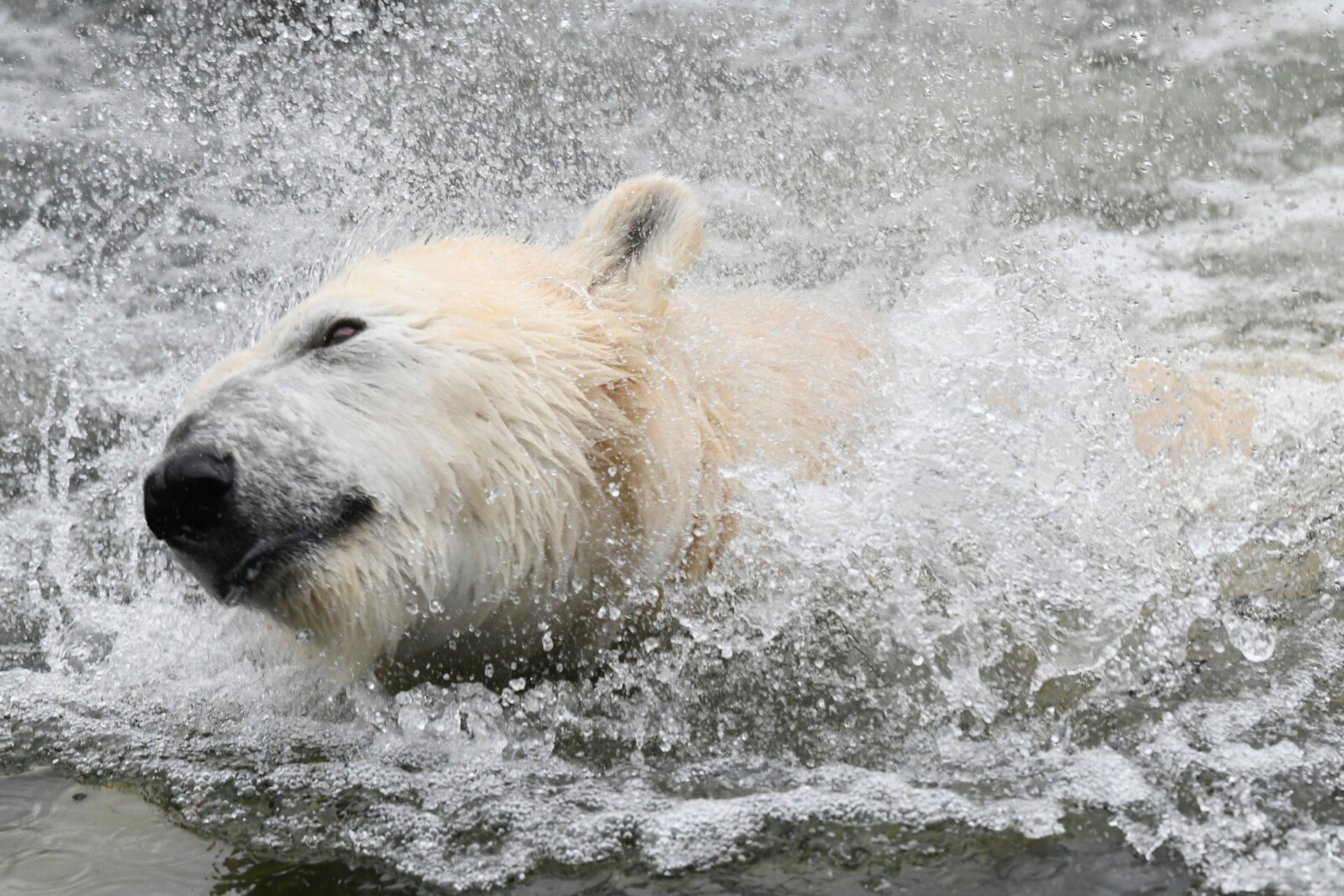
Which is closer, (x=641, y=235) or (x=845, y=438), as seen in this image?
(x=641, y=235)

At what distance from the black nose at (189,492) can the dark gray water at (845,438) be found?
17.1 inches

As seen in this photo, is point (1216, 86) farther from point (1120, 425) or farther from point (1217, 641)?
point (1217, 641)

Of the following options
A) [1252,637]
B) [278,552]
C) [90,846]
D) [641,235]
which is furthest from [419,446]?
[1252,637]

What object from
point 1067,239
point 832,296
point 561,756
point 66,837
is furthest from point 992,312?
point 1067,239

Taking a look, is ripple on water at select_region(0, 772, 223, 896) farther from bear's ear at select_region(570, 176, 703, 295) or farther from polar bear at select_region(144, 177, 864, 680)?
bear's ear at select_region(570, 176, 703, 295)

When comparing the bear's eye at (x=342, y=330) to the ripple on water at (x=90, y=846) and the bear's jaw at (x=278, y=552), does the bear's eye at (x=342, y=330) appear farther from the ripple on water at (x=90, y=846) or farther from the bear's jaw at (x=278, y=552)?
the ripple on water at (x=90, y=846)

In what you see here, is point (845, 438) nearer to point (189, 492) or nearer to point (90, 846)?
point (189, 492)

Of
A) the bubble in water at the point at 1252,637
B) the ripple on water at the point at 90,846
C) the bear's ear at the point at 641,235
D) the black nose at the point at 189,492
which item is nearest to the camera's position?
the ripple on water at the point at 90,846

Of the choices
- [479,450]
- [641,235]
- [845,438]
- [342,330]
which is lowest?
[845,438]

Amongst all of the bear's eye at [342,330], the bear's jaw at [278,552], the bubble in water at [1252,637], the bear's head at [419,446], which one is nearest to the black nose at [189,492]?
the bear's head at [419,446]

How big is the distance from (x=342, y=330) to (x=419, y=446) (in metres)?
0.36

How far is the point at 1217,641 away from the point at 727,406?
4.18 feet

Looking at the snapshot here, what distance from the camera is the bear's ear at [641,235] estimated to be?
2881 millimetres

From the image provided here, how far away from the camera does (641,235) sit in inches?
116
